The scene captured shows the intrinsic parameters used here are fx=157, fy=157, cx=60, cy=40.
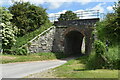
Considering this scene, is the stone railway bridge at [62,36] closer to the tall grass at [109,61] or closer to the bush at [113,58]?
the tall grass at [109,61]

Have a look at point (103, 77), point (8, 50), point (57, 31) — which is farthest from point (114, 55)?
point (57, 31)

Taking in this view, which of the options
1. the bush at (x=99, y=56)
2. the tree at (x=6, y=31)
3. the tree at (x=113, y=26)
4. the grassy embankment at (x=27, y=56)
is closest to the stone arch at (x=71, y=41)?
the grassy embankment at (x=27, y=56)

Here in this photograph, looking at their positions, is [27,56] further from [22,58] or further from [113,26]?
[113,26]

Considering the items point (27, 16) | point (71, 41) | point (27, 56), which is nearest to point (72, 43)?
point (71, 41)

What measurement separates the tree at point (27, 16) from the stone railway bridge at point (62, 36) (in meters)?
2.35

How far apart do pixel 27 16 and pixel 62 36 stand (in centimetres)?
564

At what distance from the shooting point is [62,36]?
21422 mm

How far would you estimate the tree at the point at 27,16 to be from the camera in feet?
68.8

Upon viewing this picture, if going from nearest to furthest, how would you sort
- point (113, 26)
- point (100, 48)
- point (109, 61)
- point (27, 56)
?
point (113, 26)
point (109, 61)
point (100, 48)
point (27, 56)

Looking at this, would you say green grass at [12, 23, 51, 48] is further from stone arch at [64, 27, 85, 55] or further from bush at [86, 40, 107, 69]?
bush at [86, 40, 107, 69]

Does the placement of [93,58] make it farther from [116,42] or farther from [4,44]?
[4,44]

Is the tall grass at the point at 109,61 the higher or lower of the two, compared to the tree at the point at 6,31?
lower

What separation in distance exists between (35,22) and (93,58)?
13.5 metres

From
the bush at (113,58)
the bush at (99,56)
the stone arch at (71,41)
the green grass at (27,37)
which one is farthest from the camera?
the stone arch at (71,41)
